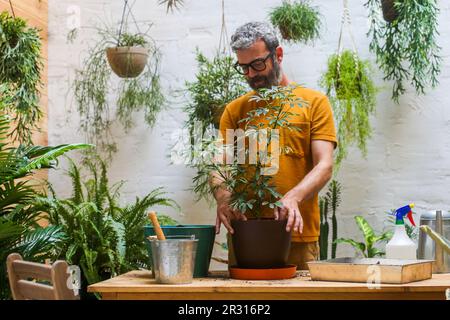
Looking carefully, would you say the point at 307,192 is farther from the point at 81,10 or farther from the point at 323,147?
the point at 81,10

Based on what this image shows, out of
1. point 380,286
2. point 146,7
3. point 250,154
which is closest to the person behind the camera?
point 380,286

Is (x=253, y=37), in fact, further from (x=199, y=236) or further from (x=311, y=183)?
(x=199, y=236)

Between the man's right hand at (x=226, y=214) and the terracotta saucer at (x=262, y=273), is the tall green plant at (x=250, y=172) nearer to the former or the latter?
the man's right hand at (x=226, y=214)

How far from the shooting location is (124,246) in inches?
120

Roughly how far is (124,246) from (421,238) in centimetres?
128

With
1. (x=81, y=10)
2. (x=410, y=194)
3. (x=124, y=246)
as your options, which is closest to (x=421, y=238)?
(x=410, y=194)

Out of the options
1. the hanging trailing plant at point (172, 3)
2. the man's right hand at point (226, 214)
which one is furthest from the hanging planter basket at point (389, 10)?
the man's right hand at point (226, 214)

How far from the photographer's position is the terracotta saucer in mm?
1911

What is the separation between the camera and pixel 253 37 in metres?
2.50

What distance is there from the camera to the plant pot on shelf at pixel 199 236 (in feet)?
6.41

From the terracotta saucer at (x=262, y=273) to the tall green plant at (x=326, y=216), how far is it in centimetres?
148

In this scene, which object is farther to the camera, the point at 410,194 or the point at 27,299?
the point at 410,194

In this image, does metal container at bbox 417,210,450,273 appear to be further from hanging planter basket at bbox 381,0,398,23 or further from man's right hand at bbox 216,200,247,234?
hanging planter basket at bbox 381,0,398,23

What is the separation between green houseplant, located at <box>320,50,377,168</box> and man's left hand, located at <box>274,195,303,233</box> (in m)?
1.39
